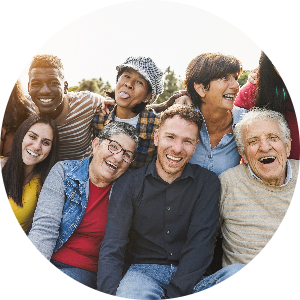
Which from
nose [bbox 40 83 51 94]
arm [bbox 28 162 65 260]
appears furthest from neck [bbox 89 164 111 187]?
nose [bbox 40 83 51 94]

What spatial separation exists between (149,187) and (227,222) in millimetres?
698

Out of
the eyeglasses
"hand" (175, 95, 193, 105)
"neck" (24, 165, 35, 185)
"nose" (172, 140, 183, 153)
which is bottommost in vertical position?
"neck" (24, 165, 35, 185)

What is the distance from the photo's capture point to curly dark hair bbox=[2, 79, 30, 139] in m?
2.71

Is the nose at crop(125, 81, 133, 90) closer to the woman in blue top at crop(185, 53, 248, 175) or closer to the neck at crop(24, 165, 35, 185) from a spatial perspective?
the woman in blue top at crop(185, 53, 248, 175)

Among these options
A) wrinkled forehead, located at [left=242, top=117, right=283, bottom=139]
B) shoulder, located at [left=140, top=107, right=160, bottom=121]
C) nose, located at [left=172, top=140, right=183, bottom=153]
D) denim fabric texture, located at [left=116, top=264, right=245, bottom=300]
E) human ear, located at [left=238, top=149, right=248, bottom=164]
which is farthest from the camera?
shoulder, located at [left=140, top=107, right=160, bottom=121]

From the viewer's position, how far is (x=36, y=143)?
2.64 meters

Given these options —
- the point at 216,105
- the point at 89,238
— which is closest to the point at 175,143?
the point at 216,105

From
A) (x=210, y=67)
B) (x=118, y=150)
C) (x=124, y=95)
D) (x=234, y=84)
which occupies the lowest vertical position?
(x=118, y=150)

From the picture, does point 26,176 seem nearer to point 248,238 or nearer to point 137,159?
point 137,159

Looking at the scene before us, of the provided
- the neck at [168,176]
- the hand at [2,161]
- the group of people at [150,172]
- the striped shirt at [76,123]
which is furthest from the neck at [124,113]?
the hand at [2,161]

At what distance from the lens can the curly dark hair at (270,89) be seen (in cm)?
270

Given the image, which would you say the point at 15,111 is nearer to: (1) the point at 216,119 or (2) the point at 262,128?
(1) the point at 216,119

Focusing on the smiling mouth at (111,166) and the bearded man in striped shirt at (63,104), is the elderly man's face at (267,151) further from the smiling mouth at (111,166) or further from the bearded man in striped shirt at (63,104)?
the bearded man in striped shirt at (63,104)

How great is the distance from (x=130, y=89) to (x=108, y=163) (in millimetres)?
634
